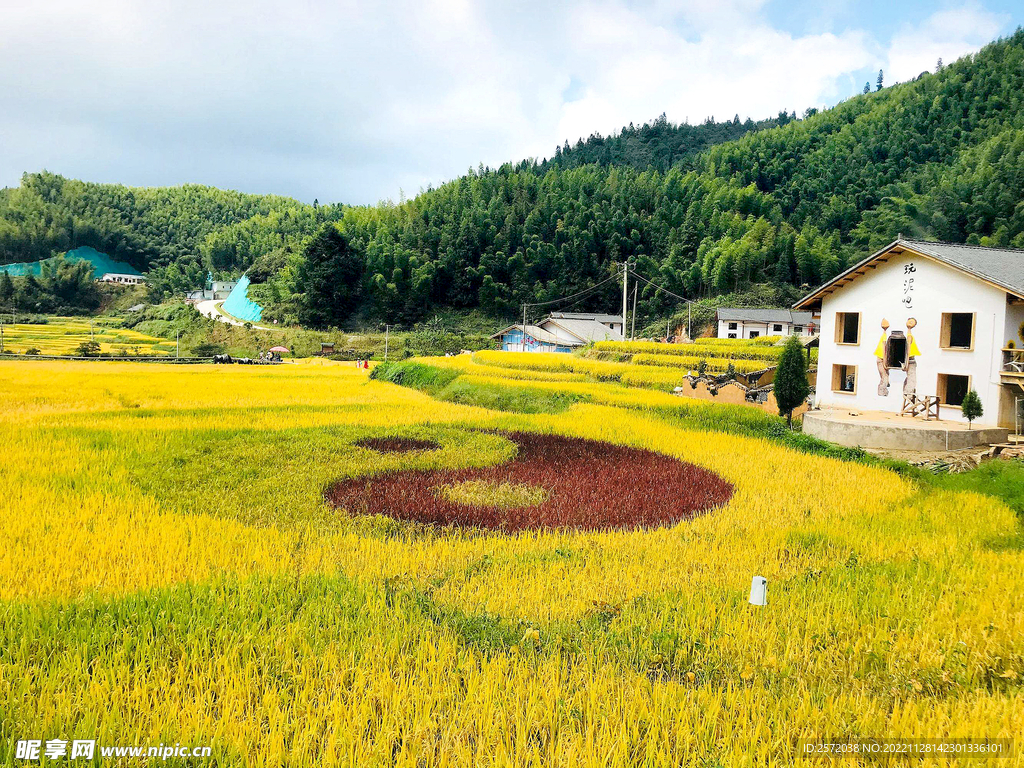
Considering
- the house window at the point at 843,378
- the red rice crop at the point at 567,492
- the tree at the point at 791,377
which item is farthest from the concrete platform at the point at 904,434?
the red rice crop at the point at 567,492

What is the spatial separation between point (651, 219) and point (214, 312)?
5649 cm

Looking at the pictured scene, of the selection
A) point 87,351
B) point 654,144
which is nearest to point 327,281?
point 87,351

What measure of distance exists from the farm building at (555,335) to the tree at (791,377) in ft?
106

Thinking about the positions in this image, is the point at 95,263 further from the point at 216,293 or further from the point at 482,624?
the point at 482,624

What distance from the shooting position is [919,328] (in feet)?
51.8

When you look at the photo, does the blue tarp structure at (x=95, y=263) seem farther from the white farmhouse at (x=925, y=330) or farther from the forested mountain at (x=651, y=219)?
the white farmhouse at (x=925, y=330)

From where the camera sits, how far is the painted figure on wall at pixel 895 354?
15.9 metres

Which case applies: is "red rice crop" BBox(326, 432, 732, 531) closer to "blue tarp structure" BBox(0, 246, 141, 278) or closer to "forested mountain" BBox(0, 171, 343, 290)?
"forested mountain" BBox(0, 171, 343, 290)

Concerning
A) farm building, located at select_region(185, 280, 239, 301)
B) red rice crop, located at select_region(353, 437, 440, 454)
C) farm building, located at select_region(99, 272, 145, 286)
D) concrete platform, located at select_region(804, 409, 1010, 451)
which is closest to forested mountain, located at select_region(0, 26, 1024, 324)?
farm building, located at select_region(99, 272, 145, 286)

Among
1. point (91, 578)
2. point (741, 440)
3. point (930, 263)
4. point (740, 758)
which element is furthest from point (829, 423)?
point (91, 578)

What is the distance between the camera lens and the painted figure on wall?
15945mm

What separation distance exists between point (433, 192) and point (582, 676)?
273 ft

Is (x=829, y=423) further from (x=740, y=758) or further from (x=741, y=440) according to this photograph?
(x=740, y=758)

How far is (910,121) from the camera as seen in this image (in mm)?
85188
